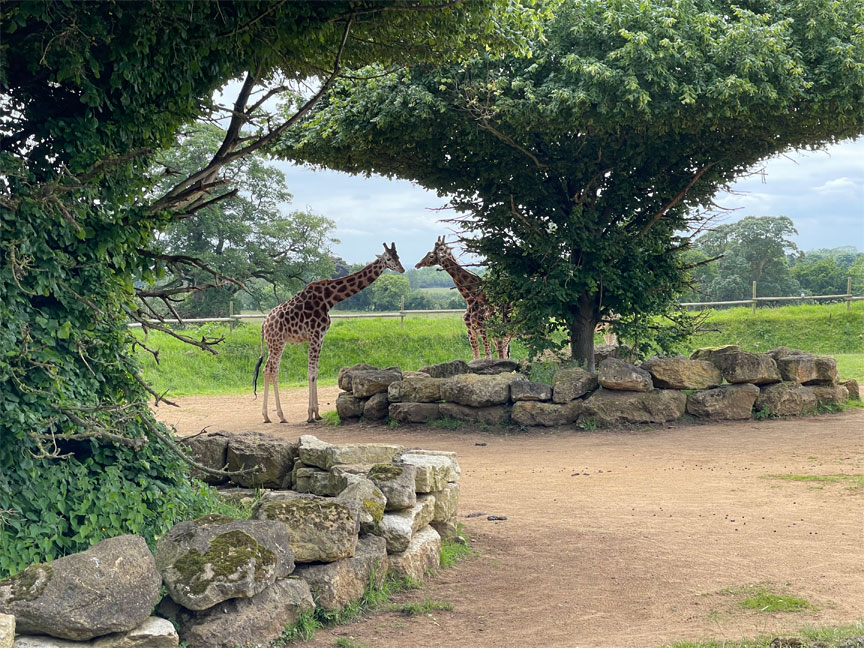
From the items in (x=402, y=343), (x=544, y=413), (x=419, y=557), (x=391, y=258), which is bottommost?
(x=419, y=557)

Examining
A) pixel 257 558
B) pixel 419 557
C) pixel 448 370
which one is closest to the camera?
pixel 257 558

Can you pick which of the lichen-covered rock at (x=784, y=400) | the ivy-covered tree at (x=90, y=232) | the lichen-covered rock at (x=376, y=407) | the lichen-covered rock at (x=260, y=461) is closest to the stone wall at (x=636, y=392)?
the lichen-covered rock at (x=784, y=400)

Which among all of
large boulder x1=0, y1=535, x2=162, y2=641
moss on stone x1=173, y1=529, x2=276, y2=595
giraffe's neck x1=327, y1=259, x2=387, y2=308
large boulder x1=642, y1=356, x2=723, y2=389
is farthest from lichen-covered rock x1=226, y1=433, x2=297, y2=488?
large boulder x1=642, y1=356, x2=723, y2=389

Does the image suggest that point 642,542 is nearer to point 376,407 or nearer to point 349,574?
point 349,574

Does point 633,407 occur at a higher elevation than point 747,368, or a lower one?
lower

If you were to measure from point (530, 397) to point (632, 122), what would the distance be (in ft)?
16.6

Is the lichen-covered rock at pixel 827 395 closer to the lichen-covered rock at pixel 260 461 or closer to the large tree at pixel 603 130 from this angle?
the large tree at pixel 603 130

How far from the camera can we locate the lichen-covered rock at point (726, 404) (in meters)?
14.4

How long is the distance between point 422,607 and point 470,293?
12622 millimetres

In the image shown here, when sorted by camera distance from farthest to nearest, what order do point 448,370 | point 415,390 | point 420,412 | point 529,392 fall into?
point 448,370 < point 415,390 < point 420,412 < point 529,392

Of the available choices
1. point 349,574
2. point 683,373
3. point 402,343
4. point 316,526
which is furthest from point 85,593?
point 402,343

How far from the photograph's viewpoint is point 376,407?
50.3ft

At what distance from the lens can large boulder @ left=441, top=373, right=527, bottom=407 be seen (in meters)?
14.4

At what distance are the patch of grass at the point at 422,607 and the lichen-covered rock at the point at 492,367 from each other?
1004 centimetres
